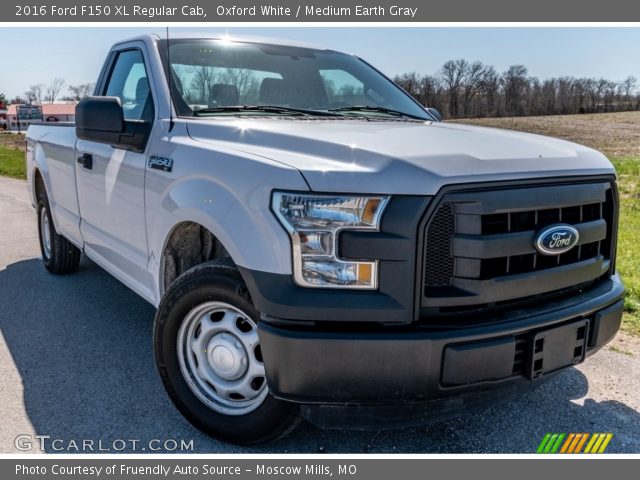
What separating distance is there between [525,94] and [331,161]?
45.9 m

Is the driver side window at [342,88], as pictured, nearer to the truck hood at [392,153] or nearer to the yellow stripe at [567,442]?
the truck hood at [392,153]

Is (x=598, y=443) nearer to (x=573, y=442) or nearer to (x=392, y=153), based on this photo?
(x=573, y=442)

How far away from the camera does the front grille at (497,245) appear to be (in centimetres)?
234

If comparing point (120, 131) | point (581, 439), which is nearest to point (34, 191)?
point (120, 131)

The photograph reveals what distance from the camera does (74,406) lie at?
325cm

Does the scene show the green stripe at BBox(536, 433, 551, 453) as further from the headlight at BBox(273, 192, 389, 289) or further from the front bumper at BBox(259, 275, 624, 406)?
the headlight at BBox(273, 192, 389, 289)

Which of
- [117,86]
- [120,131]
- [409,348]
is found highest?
[117,86]

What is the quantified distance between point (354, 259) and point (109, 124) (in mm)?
1798

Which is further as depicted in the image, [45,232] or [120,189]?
[45,232]

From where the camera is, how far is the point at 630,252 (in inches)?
253

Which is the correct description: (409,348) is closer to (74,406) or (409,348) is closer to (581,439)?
(581,439)

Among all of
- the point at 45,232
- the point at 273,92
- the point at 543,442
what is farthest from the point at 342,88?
the point at 45,232

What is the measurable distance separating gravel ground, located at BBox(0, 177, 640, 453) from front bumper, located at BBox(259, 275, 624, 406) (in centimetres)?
60

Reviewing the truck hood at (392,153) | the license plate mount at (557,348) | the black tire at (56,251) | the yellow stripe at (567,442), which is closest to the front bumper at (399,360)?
the license plate mount at (557,348)
